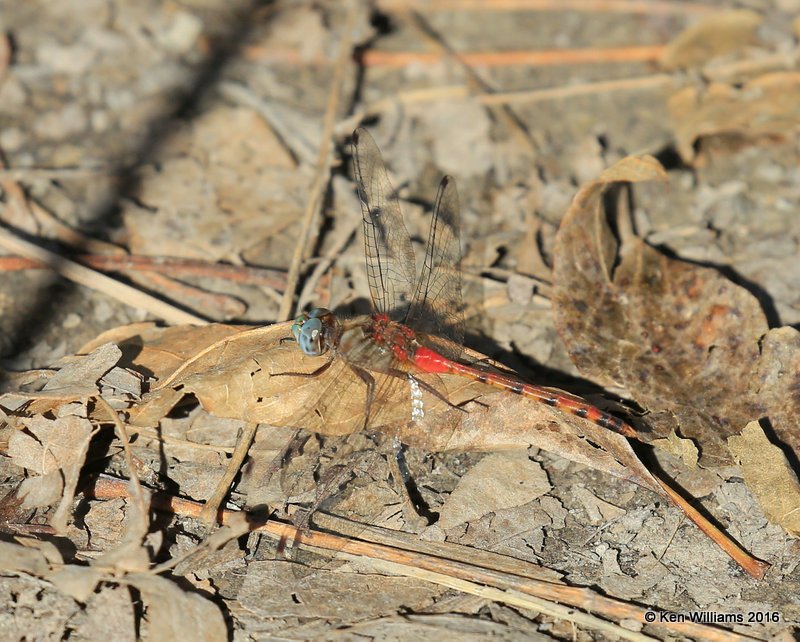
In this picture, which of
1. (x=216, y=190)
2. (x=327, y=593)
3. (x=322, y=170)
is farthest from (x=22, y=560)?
(x=322, y=170)

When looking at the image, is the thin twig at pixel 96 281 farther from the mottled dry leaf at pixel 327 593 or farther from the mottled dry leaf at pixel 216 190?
the mottled dry leaf at pixel 327 593

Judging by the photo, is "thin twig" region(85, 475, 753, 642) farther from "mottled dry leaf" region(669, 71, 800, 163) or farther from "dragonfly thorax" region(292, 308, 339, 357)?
"mottled dry leaf" region(669, 71, 800, 163)

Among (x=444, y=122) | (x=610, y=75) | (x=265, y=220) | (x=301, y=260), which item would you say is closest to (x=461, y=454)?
(x=301, y=260)

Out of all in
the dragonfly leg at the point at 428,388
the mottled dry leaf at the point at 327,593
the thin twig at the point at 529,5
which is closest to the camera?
the mottled dry leaf at the point at 327,593

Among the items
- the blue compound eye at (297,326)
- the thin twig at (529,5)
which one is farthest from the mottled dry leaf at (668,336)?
the thin twig at (529,5)

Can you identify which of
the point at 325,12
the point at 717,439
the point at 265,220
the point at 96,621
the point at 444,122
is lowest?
the point at 96,621

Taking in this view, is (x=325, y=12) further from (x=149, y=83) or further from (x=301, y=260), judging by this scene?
(x=301, y=260)

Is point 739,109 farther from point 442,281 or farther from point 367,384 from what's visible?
point 367,384

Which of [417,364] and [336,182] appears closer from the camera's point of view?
[417,364]
